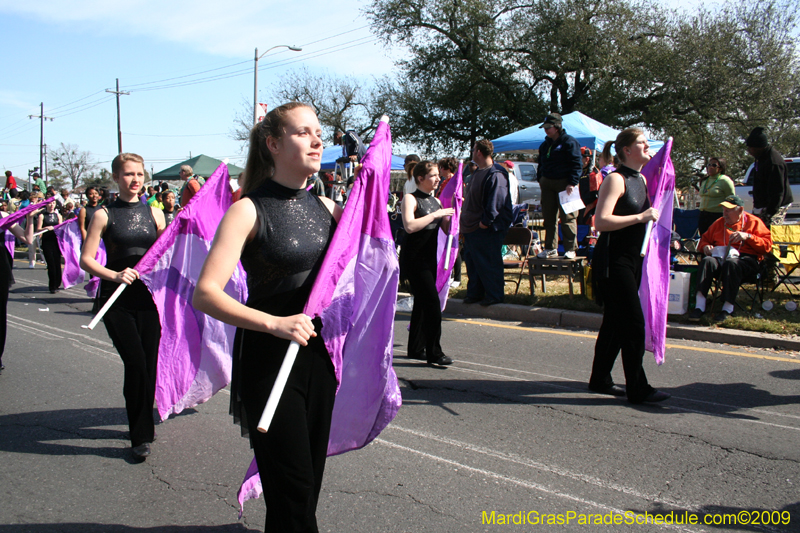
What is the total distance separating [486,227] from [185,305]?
5388 mm

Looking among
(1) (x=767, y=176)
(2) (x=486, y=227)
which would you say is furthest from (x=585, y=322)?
(1) (x=767, y=176)

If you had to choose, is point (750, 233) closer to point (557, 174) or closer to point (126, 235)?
point (557, 174)

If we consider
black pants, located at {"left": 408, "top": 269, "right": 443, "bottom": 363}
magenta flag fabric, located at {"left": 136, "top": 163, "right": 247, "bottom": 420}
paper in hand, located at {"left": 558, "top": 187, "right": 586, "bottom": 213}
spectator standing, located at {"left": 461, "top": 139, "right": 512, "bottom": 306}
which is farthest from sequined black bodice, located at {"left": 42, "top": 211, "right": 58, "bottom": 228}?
magenta flag fabric, located at {"left": 136, "top": 163, "right": 247, "bottom": 420}

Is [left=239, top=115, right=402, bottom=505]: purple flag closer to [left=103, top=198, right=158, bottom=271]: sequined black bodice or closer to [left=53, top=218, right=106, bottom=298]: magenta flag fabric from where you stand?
[left=103, top=198, right=158, bottom=271]: sequined black bodice

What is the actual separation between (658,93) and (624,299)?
24.6 m

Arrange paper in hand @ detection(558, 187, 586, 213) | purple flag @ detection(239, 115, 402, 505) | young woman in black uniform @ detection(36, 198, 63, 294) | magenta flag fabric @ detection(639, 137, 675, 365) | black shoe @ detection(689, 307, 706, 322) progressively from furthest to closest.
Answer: young woman in black uniform @ detection(36, 198, 63, 294), paper in hand @ detection(558, 187, 586, 213), black shoe @ detection(689, 307, 706, 322), magenta flag fabric @ detection(639, 137, 675, 365), purple flag @ detection(239, 115, 402, 505)

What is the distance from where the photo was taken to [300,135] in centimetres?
235

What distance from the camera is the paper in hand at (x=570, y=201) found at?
963 cm

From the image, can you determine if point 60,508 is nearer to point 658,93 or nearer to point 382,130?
point 382,130

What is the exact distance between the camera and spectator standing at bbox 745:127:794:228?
8.05m

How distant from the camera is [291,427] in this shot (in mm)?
2201

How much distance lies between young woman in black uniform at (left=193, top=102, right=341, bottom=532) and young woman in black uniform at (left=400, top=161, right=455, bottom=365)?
3.46m

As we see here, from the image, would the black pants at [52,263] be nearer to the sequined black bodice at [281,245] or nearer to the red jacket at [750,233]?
the red jacket at [750,233]

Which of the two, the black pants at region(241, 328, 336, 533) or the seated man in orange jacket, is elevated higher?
the seated man in orange jacket
